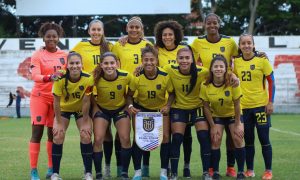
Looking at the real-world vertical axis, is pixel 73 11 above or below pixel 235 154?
above

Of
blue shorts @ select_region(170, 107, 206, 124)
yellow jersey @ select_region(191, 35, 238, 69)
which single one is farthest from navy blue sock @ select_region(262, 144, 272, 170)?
yellow jersey @ select_region(191, 35, 238, 69)

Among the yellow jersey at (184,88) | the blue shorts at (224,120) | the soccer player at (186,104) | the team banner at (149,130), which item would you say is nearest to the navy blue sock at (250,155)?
the blue shorts at (224,120)

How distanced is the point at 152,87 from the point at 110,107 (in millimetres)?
628

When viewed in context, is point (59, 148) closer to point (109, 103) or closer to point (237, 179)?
point (109, 103)

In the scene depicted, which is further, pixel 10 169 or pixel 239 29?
pixel 239 29

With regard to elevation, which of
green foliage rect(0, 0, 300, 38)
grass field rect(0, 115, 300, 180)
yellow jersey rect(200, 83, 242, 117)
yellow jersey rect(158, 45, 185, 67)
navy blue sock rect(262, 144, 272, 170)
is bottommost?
grass field rect(0, 115, 300, 180)

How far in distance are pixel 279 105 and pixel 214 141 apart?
24.1m

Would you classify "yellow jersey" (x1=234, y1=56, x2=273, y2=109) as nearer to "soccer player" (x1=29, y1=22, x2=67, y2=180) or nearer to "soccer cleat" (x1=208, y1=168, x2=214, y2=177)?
"soccer cleat" (x1=208, y1=168, x2=214, y2=177)

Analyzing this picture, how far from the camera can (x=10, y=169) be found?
→ 386 inches

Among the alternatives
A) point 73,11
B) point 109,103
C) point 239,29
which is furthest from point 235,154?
point 239,29

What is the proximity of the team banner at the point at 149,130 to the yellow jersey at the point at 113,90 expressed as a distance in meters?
0.35

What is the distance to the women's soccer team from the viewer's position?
27.0ft

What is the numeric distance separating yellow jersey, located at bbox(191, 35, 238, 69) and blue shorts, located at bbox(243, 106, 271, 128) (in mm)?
736

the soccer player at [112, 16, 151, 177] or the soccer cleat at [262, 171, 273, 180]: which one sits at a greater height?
the soccer player at [112, 16, 151, 177]
